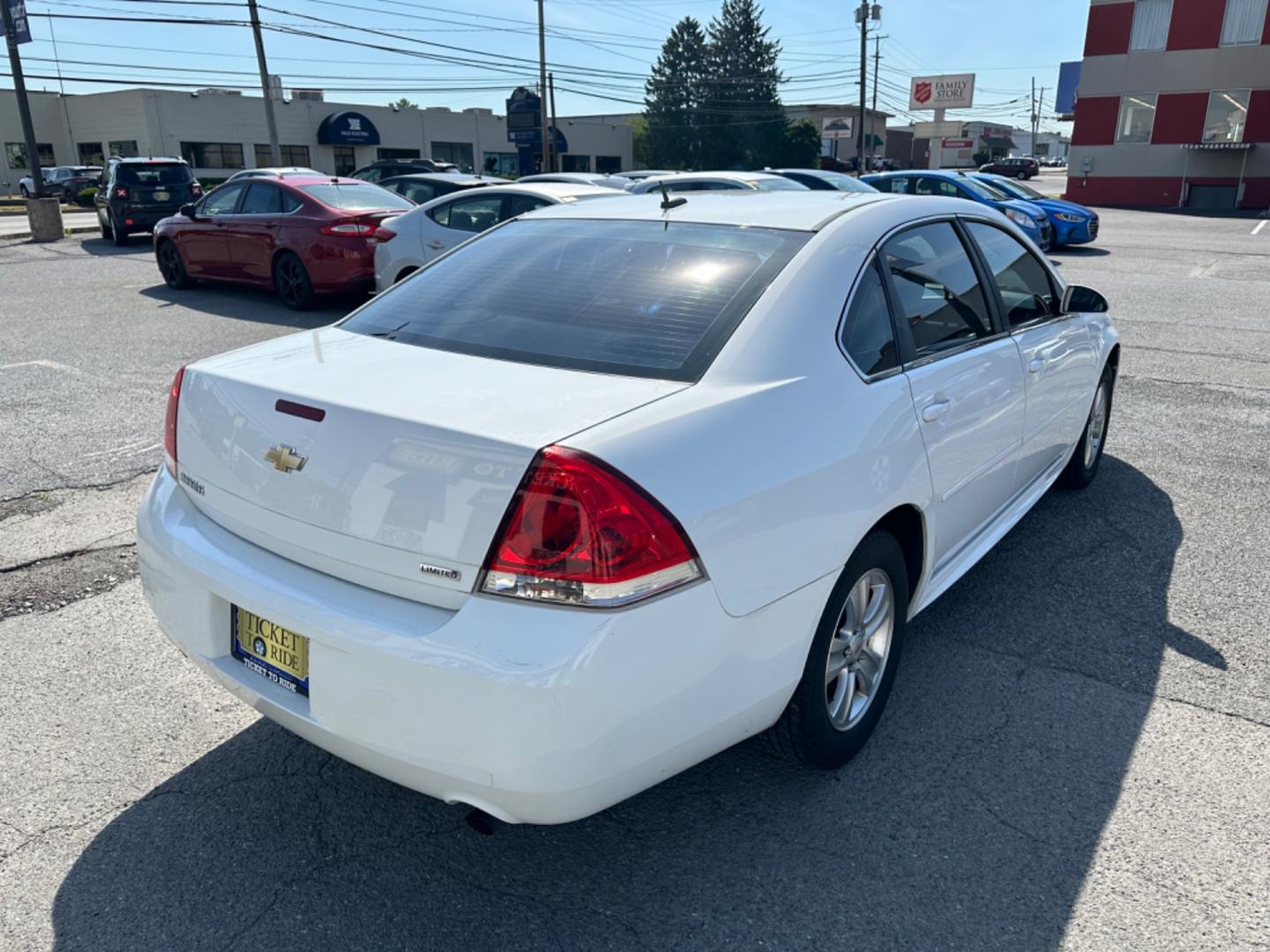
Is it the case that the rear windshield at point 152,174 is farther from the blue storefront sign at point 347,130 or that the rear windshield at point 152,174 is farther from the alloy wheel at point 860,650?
the blue storefront sign at point 347,130

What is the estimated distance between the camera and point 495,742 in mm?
1981

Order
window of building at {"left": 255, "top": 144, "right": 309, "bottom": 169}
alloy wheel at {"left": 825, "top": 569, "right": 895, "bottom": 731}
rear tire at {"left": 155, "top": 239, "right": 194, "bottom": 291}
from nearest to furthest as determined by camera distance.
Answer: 1. alloy wheel at {"left": 825, "top": 569, "right": 895, "bottom": 731}
2. rear tire at {"left": 155, "top": 239, "right": 194, "bottom": 291}
3. window of building at {"left": 255, "top": 144, "right": 309, "bottom": 169}

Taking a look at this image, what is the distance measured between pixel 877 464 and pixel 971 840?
3.37 ft

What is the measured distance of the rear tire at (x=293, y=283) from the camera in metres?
11.0

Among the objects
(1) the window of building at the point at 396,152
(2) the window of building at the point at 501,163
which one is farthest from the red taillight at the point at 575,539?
(2) the window of building at the point at 501,163

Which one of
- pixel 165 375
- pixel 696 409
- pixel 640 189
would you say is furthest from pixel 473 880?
pixel 640 189

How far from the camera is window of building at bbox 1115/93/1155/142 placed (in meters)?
38.4

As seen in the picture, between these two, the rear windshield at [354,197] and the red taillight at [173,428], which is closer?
the red taillight at [173,428]

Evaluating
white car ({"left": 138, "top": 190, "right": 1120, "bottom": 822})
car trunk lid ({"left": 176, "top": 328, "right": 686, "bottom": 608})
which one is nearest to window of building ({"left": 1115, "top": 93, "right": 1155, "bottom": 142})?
white car ({"left": 138, "top": 190, "right": 1120, "bottom": 822})

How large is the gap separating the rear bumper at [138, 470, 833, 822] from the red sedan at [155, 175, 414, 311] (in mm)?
9068

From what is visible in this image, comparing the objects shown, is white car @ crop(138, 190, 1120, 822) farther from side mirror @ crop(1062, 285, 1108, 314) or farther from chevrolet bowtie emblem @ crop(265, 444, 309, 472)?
side mirror @ crop(1062, 285, 1108, 314)

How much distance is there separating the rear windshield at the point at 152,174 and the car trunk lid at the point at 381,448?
1993 centimetres

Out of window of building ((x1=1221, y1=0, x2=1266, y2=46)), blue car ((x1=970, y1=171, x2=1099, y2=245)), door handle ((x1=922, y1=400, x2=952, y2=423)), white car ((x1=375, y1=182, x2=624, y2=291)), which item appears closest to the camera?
door handle ((x1=922, y1=400, x2=952, y2=423))

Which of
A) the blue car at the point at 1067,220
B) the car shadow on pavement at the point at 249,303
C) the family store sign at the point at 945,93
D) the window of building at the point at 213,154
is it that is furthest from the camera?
the family store sign at the point at 945,93
